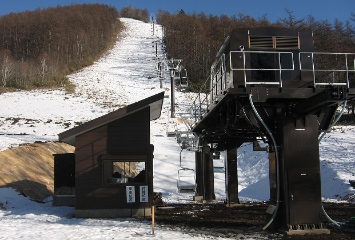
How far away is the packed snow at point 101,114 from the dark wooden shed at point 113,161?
38.1 inches

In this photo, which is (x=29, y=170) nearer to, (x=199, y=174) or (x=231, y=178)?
(x=199, y=174)

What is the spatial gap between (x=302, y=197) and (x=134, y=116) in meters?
7.44

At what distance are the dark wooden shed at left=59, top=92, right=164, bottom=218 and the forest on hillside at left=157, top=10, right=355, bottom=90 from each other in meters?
26.4

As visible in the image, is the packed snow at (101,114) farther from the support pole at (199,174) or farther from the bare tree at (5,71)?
the bare tree at (5,71)

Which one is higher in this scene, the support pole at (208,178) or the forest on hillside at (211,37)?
the forest on hillside at (211,37)

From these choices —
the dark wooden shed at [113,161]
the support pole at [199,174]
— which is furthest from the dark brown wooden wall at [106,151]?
the support pole at [199,174]

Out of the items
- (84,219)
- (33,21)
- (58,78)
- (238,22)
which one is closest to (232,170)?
(84,219)

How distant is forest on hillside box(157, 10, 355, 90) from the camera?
3866cm

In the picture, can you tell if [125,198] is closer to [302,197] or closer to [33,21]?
[302,197]

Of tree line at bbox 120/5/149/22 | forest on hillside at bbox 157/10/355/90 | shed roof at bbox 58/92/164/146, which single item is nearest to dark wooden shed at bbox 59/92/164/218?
shed roof at bbox 58/92/164/146

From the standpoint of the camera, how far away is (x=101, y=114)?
128ft

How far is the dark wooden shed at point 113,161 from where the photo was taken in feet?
46.7

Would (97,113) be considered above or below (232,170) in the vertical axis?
above

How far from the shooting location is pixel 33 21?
82562 millimetres
